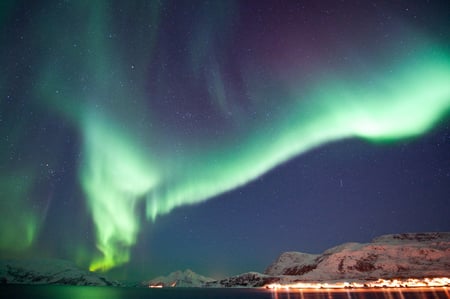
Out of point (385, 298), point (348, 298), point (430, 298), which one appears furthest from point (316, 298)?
point (430, 298)

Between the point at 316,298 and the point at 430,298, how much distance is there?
42.5 m

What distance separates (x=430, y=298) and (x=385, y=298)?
59.3ft

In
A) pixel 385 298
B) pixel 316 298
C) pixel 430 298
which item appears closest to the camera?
pixel 430 298

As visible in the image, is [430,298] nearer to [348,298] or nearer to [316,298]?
[348,298]

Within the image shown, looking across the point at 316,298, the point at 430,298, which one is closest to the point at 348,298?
the point at 316,298

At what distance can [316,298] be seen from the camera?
128 meters

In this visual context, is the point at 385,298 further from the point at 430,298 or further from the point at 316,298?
the point at 316,298

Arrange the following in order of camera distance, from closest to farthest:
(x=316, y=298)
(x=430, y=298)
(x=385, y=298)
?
(x=430, y=298) → (x=385, y=298) → (x=316, y=298)

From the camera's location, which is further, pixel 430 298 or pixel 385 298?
pixel 385 298

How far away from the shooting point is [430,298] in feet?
335

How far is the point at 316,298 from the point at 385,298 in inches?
1054

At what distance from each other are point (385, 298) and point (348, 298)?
537 inches

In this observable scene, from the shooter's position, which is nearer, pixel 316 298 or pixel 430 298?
pixel 430 298

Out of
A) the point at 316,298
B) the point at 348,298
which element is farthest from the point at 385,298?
the point at 316,298
